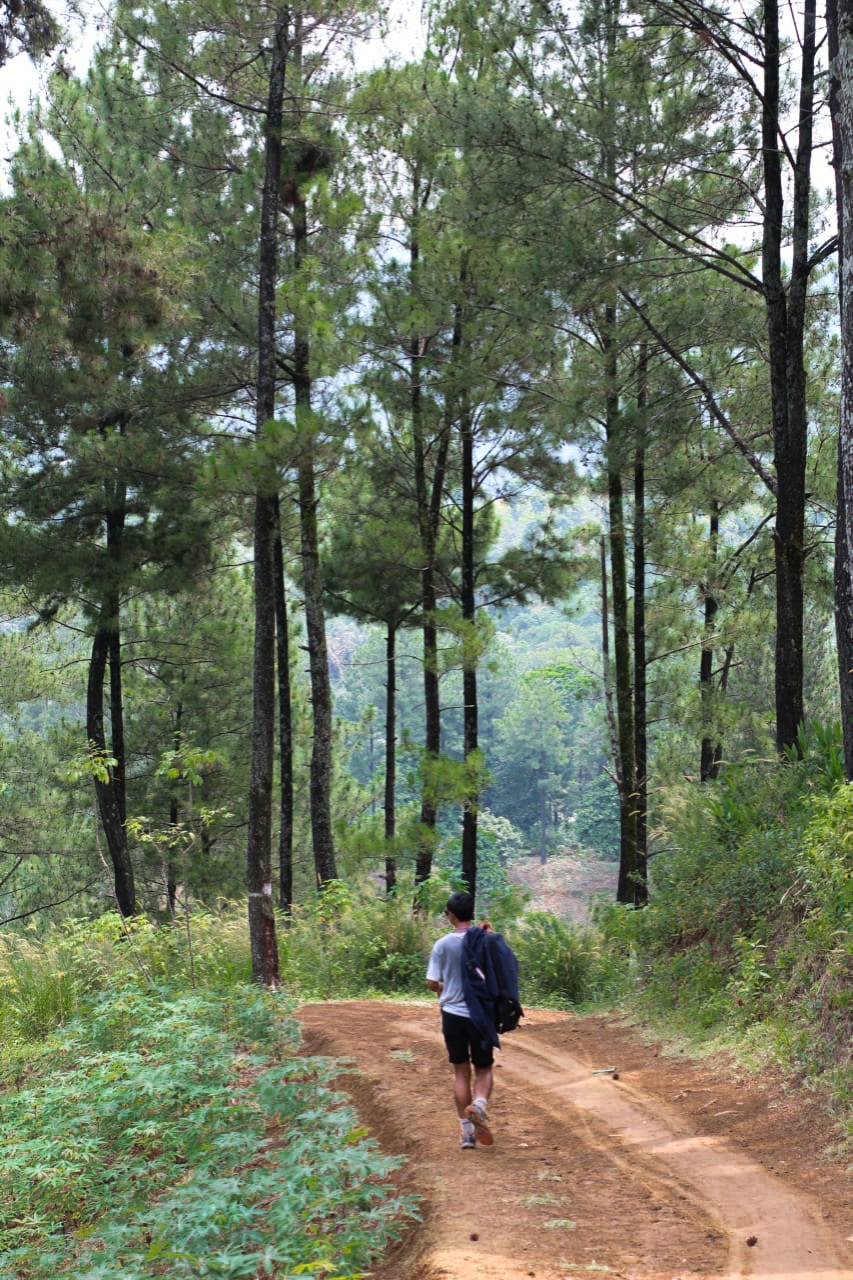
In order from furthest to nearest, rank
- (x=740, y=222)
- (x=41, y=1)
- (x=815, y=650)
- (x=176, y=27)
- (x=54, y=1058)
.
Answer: (x=815, y=650)
(x=176, y=27)
(x=740, y=222)
(x=41, y=1)
(x=54, y=1058)

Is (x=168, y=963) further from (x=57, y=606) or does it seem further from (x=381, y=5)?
(x=381, y=5)

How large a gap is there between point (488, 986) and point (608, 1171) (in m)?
1.13

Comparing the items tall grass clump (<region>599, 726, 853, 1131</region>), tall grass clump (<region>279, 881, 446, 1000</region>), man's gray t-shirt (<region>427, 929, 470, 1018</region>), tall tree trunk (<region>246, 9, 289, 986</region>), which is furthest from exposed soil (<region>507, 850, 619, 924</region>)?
man's gray t-shirt (<region>427, 929, 470, 1018</region>)

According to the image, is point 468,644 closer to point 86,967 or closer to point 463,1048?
point 86,967

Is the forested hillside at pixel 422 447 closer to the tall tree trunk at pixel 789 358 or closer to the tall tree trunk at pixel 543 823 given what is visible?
the tall tree trunk at pixel 789 358

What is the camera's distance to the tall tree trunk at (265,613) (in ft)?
36.3

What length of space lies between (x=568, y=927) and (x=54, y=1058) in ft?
22.6

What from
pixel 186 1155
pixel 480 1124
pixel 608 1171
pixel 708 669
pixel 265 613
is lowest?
pixel 186 1155

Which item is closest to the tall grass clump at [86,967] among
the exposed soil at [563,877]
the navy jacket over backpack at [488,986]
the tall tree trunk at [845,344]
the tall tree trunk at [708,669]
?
the navy jacket over backpack at [488,986]

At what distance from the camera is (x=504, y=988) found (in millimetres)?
5824

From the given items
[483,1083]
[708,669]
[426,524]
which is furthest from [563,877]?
[483,1083]

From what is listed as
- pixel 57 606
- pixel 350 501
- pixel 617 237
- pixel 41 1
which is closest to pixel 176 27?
pixel 41 1

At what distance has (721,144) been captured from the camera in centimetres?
1153

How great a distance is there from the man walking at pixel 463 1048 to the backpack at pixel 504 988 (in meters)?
0.15
